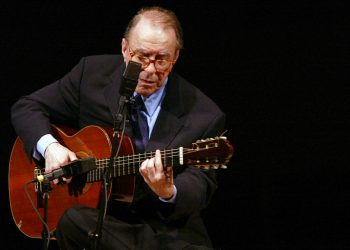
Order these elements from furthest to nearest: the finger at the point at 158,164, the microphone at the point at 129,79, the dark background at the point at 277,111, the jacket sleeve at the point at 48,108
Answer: the dark background at the point at 277,111 < the jacket sleeve at the point at 48,108 < the finger at the point at 158,164 < the microphone at the point at 129,79

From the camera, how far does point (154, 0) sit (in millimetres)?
4113

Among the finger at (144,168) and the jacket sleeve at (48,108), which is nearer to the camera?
the finger at (144,168)

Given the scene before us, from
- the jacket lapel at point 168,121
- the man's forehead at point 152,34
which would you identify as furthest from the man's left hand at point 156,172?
the man's forehead at point 152,34

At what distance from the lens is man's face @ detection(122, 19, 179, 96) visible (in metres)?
3.18

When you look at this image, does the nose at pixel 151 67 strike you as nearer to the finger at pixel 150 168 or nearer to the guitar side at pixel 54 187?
the guitar side at pixel 54 187

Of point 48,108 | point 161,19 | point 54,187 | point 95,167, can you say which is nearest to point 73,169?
point 95,167

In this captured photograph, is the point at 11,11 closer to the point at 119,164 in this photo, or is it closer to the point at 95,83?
the point at 95,83

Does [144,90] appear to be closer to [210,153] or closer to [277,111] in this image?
[210,153]

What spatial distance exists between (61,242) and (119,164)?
1.46 feet

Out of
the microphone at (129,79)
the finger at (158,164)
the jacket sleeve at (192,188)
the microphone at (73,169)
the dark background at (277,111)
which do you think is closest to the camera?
the microphone at (129,79)

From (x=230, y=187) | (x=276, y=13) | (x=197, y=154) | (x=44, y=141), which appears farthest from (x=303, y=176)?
(x=44, y=141)

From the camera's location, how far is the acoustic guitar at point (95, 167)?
112 inches

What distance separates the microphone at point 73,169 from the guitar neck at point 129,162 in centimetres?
10

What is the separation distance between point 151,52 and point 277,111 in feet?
3.28
